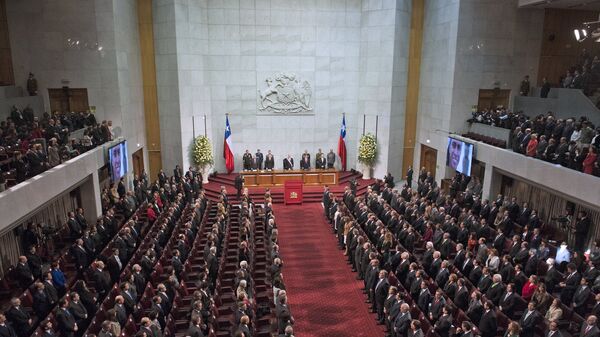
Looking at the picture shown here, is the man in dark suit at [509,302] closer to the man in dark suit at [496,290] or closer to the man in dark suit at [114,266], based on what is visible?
the man in dark suit at [496,290]

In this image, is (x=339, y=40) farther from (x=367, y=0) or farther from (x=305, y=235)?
(x=305, y=235)

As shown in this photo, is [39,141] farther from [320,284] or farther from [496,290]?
[496,290]

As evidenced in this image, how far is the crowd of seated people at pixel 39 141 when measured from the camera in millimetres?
10898

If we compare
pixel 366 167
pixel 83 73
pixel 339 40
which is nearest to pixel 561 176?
pixel 366 167

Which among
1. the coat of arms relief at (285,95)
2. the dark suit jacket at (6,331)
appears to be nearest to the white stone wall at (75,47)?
the coat of arms relief at (285,95)

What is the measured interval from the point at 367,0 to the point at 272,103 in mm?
6644

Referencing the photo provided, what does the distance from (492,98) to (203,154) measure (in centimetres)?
1286

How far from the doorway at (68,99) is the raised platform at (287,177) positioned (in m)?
7.10

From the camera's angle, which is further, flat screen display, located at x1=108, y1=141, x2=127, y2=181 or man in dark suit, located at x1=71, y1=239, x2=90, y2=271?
flat screen display, located at x1=108, y1=141, x2=127, y2=181

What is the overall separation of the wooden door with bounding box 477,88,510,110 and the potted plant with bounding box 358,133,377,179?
500 centimetres

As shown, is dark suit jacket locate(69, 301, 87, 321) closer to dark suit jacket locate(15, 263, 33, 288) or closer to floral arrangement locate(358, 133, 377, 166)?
dark suit jacket locate(15, 263, 33, 288)

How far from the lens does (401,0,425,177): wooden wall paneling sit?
845 inches

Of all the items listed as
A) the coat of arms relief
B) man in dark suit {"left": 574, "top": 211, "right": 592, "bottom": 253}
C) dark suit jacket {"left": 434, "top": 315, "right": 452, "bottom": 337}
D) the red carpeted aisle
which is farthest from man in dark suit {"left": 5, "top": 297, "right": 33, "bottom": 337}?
the coat of arms relief

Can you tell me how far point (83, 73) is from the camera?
17547mm
